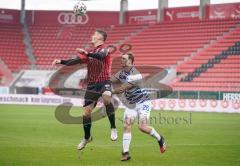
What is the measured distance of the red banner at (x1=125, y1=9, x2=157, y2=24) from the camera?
5369 centimetres

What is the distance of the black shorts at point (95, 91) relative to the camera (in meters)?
12.4

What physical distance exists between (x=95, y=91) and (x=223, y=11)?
1479 inches

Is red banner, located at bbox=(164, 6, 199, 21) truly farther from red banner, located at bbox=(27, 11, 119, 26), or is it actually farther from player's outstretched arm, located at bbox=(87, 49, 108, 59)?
player's outstretched arm, located at bbox=(87, 49, 108, 59)

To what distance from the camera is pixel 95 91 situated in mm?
12430

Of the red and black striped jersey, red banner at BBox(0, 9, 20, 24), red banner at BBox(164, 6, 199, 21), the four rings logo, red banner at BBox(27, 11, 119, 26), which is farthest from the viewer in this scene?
the four rings logo

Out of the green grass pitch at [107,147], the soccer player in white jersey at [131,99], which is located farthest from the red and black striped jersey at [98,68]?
the green grass pitch at [107,147]

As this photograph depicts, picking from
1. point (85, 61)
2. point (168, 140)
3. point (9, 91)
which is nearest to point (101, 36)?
point (85, 61)

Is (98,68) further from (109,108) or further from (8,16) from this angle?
(8,16)

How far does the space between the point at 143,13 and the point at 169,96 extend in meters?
19.2

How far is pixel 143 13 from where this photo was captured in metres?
54.7

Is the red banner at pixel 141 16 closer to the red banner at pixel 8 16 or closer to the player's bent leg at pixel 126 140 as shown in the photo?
the red banner at pixel 8 16

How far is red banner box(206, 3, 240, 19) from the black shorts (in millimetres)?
36777

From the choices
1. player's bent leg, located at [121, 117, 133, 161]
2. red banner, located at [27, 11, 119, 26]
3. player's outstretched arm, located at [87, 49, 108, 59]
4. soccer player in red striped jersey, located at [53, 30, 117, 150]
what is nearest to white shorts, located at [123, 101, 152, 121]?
player's bent leg, located at [121, 117, 133, 161]

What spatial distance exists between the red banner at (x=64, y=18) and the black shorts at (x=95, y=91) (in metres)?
45.0
